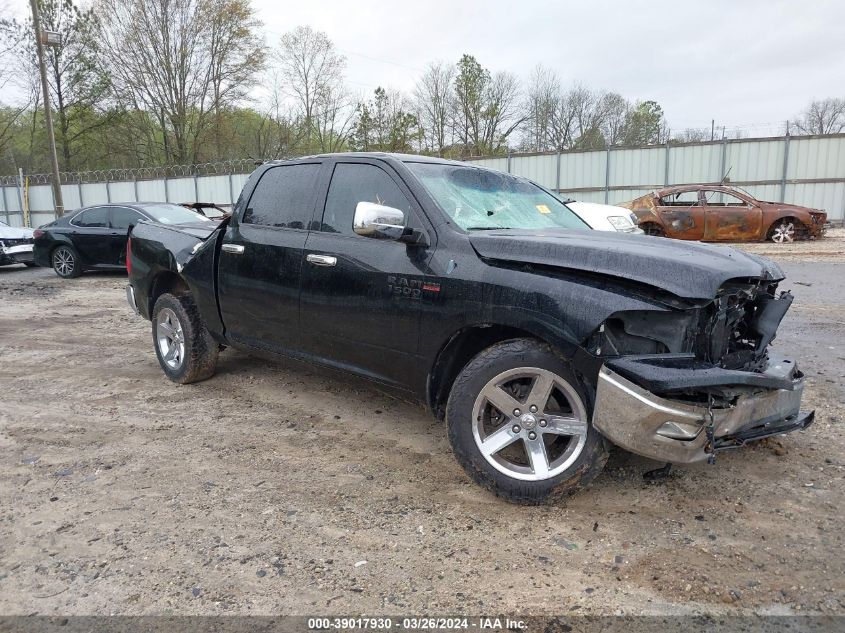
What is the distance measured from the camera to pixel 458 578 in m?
2.44

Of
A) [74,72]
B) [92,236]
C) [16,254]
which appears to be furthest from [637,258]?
[74,72]

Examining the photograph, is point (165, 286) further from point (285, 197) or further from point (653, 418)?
point (653, 418)

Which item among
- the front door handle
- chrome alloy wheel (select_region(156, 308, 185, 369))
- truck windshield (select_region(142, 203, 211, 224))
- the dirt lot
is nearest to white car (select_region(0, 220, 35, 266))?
truck windshield (select_region(142, 203, 211, 224))

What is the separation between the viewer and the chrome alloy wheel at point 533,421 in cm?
285

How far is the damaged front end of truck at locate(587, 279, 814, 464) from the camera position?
2.53 metres

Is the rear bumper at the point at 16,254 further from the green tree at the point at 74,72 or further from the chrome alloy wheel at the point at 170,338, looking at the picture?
the green tree at the point at 74,72

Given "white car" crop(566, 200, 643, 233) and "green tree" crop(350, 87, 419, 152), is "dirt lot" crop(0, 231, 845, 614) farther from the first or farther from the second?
"green tree" crop(350, 87, 419, 152)

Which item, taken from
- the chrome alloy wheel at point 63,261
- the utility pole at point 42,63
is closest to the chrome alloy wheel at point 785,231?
the chrome alloy wheel at point 63,261

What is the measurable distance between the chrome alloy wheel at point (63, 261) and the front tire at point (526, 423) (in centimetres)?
1231

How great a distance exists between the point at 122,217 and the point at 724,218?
13504mm

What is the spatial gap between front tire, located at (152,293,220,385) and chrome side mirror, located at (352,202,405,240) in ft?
7.92

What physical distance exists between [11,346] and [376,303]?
5500mm

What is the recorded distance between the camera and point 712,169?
1936cm

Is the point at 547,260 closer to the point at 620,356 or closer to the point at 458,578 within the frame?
the point at 620,356
